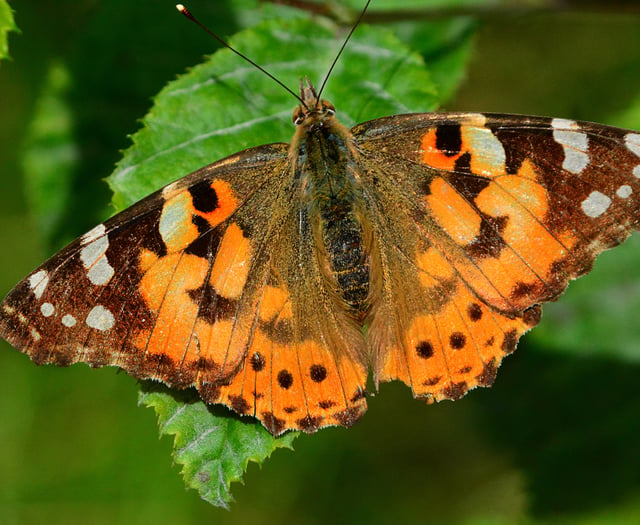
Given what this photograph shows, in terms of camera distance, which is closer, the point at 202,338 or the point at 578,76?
the point at 202,338

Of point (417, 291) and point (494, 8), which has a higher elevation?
point (494, 8)

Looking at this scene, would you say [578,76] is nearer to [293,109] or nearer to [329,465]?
[293,109]

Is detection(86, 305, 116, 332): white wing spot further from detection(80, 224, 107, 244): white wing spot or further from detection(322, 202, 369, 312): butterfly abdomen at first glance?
detection(322, 202, 369, 312): butterfly abdomen

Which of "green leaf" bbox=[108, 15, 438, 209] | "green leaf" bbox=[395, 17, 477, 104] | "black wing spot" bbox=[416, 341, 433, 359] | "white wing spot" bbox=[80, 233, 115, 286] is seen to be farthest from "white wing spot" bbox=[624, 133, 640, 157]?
"white wing spot" bbox=[80, 233, 115, 286]

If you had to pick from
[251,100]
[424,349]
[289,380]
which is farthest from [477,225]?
[251,100]

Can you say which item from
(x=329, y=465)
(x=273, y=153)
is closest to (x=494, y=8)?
(x=273, y=153)

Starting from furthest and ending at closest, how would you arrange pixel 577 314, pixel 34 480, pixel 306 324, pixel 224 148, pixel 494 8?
pixel 34 480
pixel 577 314
pixel 494 8
pixel 224 148
pixel 306 324

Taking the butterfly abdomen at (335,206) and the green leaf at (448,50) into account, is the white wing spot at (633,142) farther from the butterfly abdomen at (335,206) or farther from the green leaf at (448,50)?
the green leaf at (448,50)

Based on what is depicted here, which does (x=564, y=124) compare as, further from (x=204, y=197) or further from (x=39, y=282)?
(x=39, y=282)
